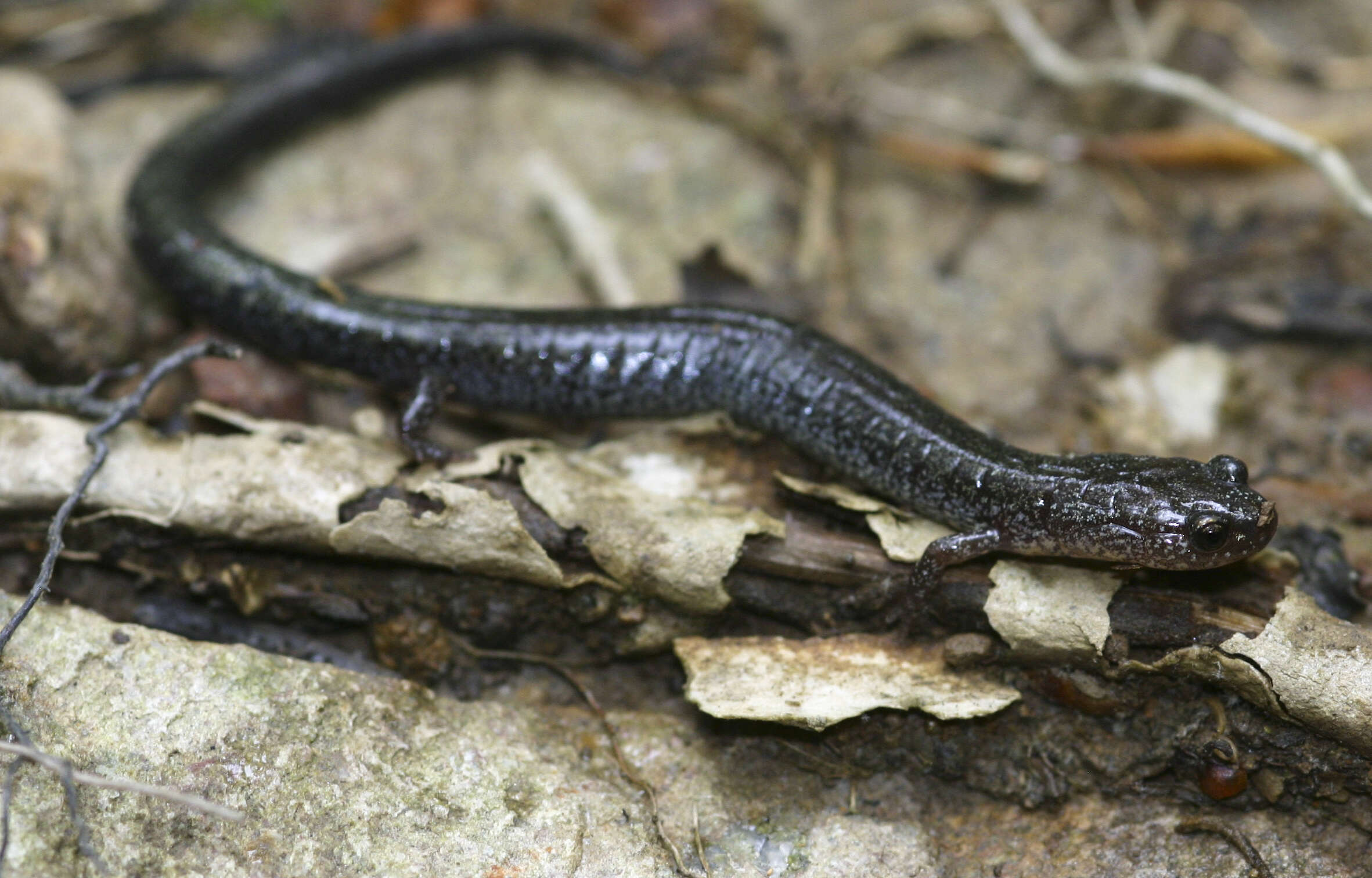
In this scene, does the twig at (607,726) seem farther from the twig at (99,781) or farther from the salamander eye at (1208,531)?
the salamander eye at (1208,531)

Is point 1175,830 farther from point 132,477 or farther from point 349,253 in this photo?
point 349,253

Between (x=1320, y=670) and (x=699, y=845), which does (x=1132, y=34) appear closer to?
(x=1320, y=670)

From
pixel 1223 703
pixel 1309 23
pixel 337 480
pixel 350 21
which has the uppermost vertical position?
pixel 1309 23

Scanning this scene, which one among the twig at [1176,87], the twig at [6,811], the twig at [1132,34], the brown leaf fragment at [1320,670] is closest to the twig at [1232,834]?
the brown leaf fragment at [1320,670]

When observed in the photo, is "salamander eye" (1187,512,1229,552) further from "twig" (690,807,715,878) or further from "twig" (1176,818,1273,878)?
"twig" (690,807,715,878)

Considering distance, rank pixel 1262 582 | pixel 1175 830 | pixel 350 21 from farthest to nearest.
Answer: pixel 350 21
pixel 1262 582
pixel 1175 830

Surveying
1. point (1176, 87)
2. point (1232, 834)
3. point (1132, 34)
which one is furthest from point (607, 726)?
point (1132, 34)

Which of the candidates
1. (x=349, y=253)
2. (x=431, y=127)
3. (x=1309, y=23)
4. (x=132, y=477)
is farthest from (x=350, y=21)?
(x=1309, y=23)

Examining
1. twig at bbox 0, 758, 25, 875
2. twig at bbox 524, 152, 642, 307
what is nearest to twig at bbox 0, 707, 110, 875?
twig at bbox 0, 758, 25, 875
